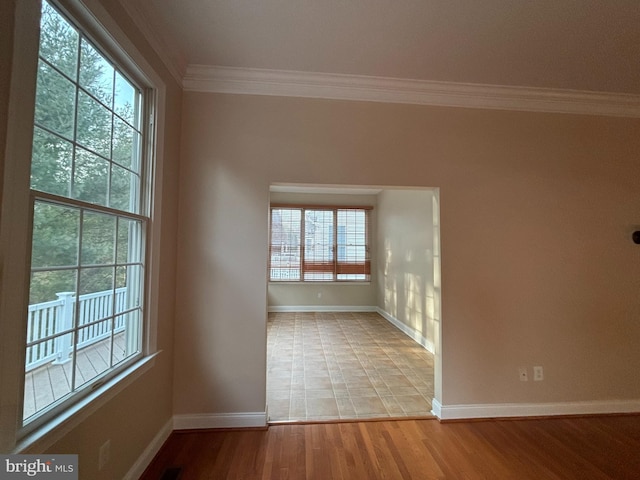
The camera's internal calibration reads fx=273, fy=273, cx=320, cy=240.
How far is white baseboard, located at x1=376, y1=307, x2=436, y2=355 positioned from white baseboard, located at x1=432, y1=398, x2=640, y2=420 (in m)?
1.54

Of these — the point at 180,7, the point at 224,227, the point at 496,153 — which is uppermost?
the point at 180,7

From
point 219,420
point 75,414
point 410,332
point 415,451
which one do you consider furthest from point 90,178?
point 410,332

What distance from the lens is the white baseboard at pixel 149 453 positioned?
1551 millimetres

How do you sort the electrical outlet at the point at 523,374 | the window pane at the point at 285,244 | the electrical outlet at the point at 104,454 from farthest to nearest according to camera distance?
1. the window pane at the point at 285,244
2. the electrical outlet at the point at 523,374
3. the electrical outlet at the point at 104,454

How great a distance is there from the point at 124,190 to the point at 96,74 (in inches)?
22.7

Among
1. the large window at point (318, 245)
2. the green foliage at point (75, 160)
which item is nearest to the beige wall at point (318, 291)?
the large window at point (318, 245)

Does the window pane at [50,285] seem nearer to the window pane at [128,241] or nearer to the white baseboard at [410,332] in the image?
the window pane at [128,241]

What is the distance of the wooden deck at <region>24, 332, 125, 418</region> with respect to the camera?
39.4 inches

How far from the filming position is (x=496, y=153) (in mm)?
2363

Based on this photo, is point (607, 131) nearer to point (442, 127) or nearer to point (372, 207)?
point (442, 127)

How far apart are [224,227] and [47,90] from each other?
1.24 meters

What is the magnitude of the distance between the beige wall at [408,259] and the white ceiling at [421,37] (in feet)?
4.74

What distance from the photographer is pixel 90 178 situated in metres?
1.28

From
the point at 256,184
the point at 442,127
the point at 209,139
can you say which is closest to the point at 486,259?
the point at 442,127
